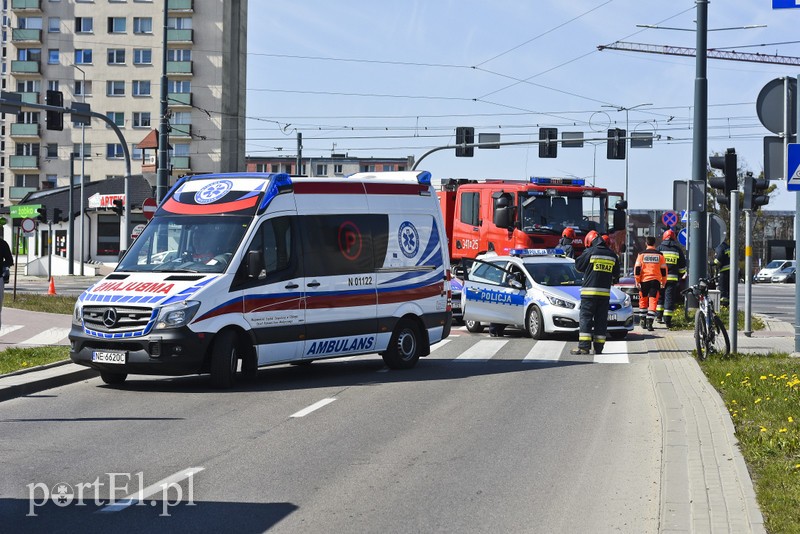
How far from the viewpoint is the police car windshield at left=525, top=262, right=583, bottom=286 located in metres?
22.2

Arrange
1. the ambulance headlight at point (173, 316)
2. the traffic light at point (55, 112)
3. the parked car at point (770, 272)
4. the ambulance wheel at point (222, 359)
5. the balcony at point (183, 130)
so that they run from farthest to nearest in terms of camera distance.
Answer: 1. the balcony at point (183, 130)
2. the parked car at point (770, 272)
3. the traffic light at point (55, 112)
4. the ambulance wheel at point (222, 359)
5. the ambulance headlight at point (173, 316)

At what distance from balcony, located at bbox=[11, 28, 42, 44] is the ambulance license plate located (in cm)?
7806

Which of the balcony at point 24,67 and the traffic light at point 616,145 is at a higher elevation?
the balcony at point 24,67

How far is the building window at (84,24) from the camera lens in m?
85.6

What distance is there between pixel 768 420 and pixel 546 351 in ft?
30.2

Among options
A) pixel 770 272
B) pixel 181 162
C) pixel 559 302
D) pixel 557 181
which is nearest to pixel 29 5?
pixel 181 162

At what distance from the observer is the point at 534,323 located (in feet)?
71.9

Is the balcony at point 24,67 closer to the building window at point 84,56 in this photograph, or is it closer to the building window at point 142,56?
the building window at point 84,56

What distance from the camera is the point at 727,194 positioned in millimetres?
20047

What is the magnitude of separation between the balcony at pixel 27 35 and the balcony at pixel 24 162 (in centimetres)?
856

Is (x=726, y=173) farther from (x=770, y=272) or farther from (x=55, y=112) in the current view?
(x=770, y=272)

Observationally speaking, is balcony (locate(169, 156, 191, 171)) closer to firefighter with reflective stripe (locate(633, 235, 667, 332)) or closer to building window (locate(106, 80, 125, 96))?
building window (locate(106, 80, 125, 96))

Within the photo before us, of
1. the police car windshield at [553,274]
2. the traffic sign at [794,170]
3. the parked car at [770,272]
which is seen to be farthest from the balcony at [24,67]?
the traffic sign at [794,170]

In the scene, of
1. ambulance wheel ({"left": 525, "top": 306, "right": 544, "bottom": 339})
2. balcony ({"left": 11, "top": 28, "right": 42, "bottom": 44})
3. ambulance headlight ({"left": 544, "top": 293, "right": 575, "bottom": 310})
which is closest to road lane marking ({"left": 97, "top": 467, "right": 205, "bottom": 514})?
ambulance headlight ({"left": 544, "top": 293, "right": 575, "bottom": 310})
